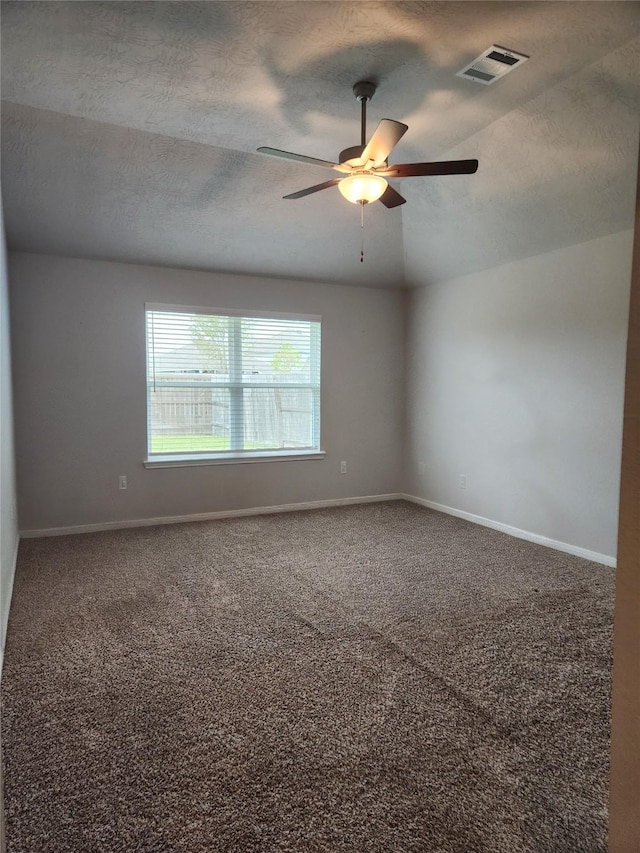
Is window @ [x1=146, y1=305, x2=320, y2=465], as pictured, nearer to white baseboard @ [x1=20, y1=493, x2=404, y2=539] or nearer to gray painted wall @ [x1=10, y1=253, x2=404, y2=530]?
gray painted wall @ [x1=10, y1=253, x2=404, y2=530]

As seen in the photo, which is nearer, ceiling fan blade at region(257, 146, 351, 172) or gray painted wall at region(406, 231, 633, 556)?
ceiling fan blade at region(257, 146, 351, 172)

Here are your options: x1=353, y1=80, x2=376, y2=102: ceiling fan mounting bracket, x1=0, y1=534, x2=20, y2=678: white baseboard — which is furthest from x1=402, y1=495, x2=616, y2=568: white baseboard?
x1=0, y1=534, x2=20, y2=678: white baseboard

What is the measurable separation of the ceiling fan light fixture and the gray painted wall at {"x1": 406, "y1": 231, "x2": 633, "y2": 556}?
1995 mm

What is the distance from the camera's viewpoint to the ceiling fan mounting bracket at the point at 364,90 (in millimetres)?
2525

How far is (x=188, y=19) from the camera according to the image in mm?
2072

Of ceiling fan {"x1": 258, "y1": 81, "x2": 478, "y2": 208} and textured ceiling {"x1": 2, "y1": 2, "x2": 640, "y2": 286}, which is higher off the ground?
textured ceiling {"x1": 2, "y1": 2, "x2": 640, "y2": 286}

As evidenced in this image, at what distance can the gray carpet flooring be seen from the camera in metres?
1.44

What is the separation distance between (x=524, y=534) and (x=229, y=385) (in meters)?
3.06

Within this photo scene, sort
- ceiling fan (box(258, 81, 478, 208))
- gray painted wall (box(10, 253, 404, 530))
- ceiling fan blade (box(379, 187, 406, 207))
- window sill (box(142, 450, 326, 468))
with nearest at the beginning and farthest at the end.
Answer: ceiling fan (box(258, 81, 478, 208)) → ceiling fan blade (box(379, 187, 406, 207)) → gray painted wall (box(10, 253, 404, 530)) → window sill (box(142, 450, 326, 468))

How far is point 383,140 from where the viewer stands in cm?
225

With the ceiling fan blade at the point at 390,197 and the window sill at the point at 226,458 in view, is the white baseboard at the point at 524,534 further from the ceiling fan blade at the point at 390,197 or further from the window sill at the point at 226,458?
the ceiling fan blade at the point at 390,197

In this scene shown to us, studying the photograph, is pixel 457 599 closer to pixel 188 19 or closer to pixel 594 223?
pixel 594 223

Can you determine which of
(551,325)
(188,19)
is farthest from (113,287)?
(551,325)

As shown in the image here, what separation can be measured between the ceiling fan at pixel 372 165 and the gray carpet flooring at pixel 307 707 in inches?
90.6
